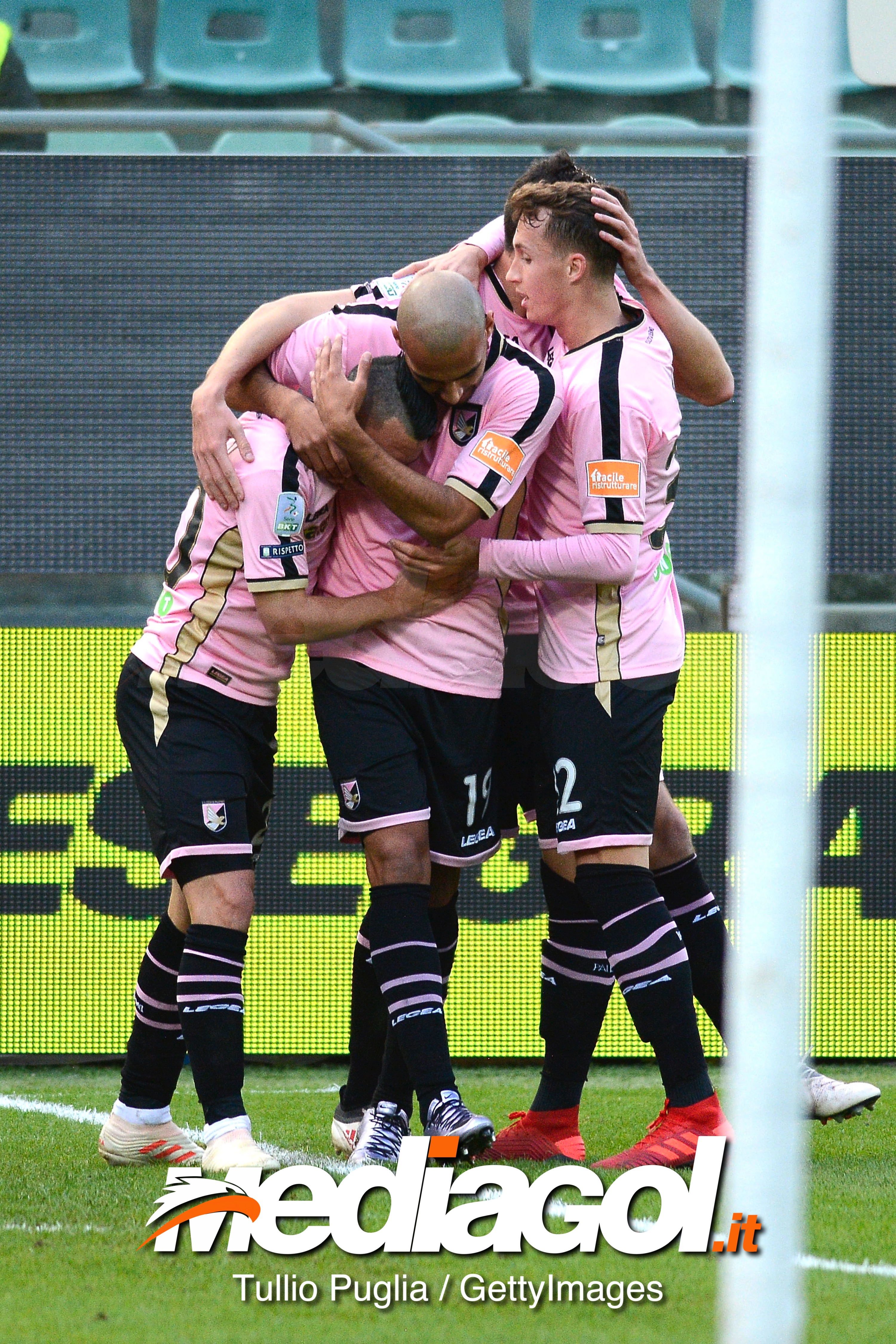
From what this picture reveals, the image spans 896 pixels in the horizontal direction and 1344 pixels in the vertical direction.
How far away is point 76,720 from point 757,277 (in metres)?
3.11

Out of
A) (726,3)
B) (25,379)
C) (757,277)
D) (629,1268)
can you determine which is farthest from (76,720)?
(726,3)

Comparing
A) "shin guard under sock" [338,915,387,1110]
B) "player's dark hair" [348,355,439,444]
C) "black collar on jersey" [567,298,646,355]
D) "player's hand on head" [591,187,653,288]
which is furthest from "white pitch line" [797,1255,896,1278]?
"player's hand on head" [591,187,653,288]

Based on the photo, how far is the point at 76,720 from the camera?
13.5 ft

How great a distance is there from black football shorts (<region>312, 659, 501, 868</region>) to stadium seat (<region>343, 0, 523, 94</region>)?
549 cm

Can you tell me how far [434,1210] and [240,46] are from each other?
23.0 ft

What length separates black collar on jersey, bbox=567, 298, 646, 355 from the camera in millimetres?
2898

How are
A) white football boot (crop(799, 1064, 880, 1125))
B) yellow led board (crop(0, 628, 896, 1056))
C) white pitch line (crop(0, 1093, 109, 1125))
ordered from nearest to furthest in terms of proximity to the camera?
white football boot (crop(799, 1064, 880, 1125)) → white pitch line (crop(0, 1093, 109, 1125)) → yellow led board (crop(0, 628, 896, 1056))

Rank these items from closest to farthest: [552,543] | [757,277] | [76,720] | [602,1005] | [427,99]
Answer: [757,277]
[552,543]
[602,1005]
[76,720]
[427,99]

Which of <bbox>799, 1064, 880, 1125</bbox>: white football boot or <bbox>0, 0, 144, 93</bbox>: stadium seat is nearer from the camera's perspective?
<bbox>799, 1064, 880, 1125</bbox>: white football boot

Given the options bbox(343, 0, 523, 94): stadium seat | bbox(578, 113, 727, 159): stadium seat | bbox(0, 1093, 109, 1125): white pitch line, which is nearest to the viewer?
bbox(0, 1093, 109, 1125): white pitch line

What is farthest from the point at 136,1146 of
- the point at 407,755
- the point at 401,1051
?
the point at 407,755

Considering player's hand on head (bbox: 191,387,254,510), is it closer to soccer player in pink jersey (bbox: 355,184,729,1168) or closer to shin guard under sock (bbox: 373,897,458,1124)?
soccer player in pink jersey (bbox: 355,184,729,1168)

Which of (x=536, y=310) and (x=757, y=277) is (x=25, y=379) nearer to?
(x=536, y=310)

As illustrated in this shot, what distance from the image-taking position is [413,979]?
2.70 meters
